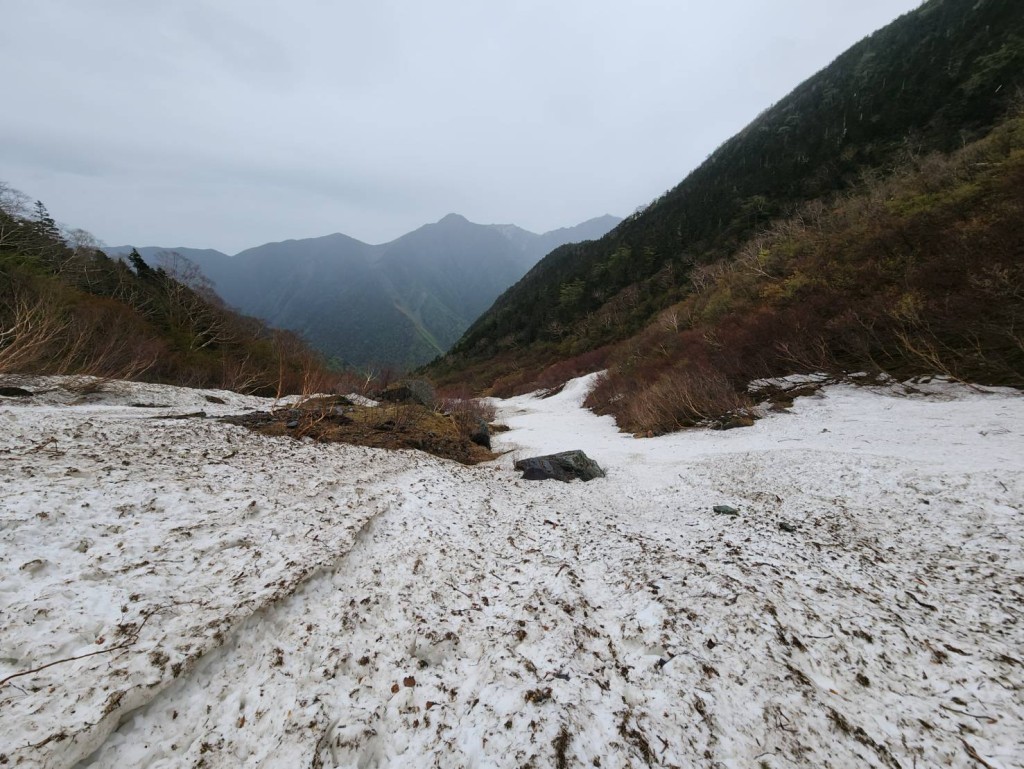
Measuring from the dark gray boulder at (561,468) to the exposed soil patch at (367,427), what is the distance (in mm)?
1911

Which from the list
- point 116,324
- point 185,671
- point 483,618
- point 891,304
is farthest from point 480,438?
point 116,324

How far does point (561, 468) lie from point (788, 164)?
71.6m

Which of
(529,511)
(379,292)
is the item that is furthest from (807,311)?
(379,292)

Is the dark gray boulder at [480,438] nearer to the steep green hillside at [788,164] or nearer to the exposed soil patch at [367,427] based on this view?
the exposed soil patch at [367,427]

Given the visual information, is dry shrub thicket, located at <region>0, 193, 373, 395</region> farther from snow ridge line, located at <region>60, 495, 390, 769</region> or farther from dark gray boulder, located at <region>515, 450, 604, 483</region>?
snow ridge line, located at <region>60, 495, 390, 769</region>

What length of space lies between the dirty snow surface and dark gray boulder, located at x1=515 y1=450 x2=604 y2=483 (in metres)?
1.82

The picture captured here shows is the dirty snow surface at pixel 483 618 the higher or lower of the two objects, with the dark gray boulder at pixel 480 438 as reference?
higher

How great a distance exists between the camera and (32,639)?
2131 millimetres

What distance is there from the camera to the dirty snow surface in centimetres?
202

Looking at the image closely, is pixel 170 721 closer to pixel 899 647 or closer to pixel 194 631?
pixel 194 631

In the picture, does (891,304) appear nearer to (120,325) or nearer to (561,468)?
(561,468)

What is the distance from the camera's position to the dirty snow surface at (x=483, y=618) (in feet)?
6.64

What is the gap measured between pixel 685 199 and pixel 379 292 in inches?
5908

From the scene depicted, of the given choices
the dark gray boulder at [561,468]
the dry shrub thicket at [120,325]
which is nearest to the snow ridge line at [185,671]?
the dark gray boulder at [561,468]
